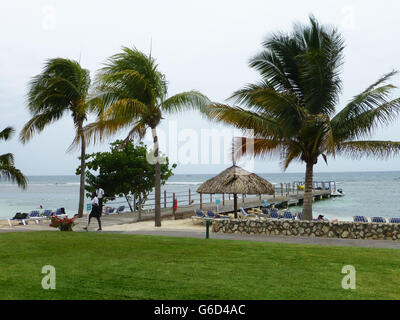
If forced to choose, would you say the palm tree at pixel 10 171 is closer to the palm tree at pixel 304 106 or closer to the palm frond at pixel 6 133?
the palm frond at pixel 6 133

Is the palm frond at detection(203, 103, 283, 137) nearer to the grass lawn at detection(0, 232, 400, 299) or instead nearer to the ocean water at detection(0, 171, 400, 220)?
the grass lawn at detection(0, 232, 400, 299)

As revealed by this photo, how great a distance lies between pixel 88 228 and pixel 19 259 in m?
7.83

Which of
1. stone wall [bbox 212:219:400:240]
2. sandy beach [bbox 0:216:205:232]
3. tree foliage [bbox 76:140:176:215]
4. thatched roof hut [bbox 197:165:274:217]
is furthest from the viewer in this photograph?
tree foliage [bbox 76:140:176:215]

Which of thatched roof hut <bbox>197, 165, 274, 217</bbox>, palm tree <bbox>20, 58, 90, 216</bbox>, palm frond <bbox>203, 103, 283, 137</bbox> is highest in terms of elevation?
palm tree <bbox>20, 58, 90, 216</bbox>

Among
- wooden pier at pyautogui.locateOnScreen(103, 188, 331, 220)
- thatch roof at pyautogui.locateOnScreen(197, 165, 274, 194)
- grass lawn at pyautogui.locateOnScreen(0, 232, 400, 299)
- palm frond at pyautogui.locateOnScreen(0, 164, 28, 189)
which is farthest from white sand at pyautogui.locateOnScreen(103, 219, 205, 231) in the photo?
palm frond at pyautogui.locateOnScreen(0, 164, 28, 189)

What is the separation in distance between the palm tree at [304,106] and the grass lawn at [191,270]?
5843 millimetres

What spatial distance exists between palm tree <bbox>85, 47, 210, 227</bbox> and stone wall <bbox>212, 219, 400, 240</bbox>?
390 cm

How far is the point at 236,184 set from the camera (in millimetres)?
17688

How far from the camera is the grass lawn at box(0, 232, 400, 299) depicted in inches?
230

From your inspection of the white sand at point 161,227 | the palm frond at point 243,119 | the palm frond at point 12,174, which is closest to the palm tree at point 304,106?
the palm frond at point 243,119

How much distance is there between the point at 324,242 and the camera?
12.3m

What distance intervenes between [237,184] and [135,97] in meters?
5.90

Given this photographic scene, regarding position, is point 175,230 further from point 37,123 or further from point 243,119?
point 37,123

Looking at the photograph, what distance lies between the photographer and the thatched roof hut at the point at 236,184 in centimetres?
1752
